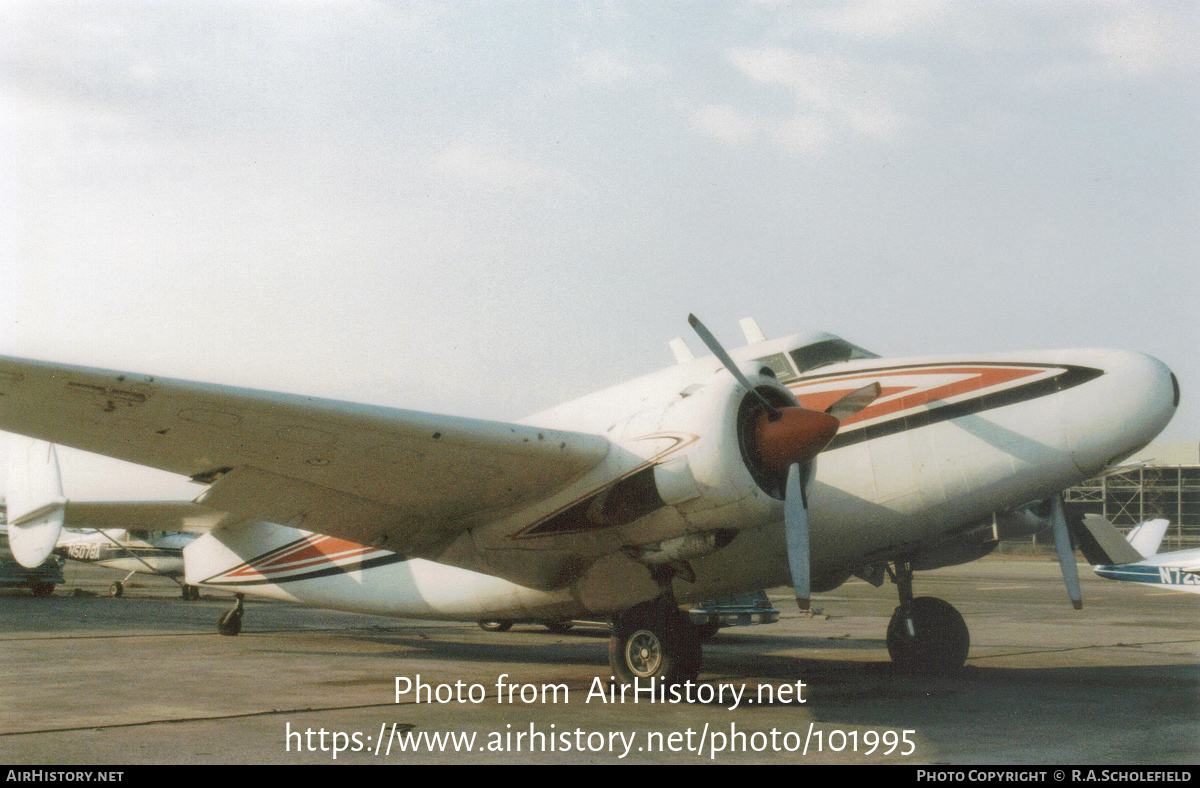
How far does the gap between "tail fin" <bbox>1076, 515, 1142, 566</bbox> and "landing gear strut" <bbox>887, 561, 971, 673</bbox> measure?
255 centimetres

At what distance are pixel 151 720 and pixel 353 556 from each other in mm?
5023

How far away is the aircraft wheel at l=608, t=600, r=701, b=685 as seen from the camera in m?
8.89

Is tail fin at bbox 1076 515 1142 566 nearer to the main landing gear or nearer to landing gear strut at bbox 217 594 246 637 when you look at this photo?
the main landing gear

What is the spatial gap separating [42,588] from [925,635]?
960 inches

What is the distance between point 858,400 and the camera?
8.89 m

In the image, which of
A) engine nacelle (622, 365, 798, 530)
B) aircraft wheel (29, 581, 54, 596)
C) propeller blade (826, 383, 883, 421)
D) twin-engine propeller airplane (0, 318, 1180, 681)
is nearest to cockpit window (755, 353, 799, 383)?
twin-engine propeller airplane (0, 318, 1180, 681)

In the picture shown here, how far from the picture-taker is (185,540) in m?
29.1

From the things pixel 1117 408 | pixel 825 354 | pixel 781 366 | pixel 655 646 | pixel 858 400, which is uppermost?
pixel 825 354

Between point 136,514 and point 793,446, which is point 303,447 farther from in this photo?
point 136,514

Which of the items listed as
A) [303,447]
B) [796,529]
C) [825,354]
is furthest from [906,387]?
[303,447]

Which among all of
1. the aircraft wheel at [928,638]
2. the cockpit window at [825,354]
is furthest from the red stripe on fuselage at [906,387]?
the aircraft wheel at [928,638]

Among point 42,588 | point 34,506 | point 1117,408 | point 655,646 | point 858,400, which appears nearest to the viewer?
point 1117,408

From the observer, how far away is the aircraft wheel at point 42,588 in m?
26.0
